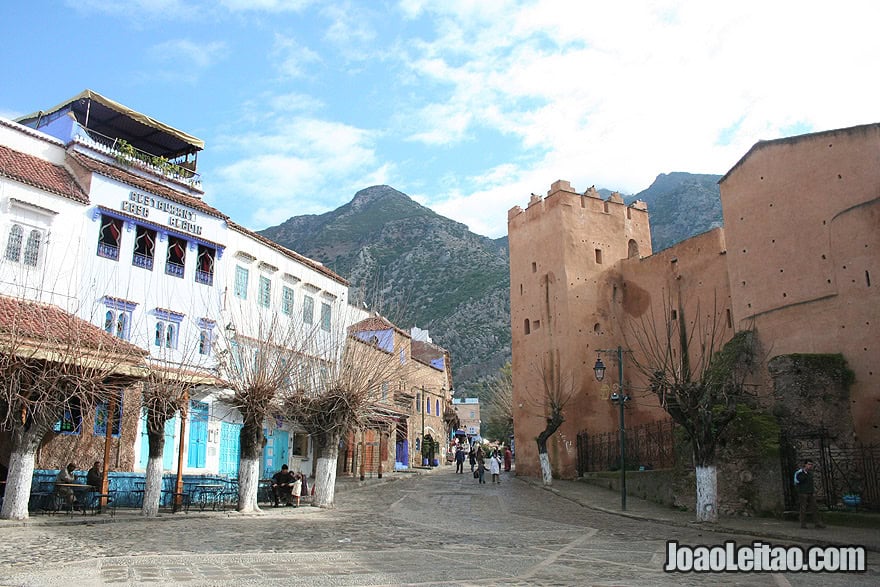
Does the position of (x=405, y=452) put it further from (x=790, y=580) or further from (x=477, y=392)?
(x=477, y=392)

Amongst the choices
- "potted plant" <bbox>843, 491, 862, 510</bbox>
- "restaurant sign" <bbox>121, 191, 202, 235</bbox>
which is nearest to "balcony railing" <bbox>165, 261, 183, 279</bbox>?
"restaurant sign" <bbox>121, 191, 202, 235</bbox>

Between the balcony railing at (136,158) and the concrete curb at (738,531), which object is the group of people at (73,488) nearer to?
the balcony railing at (136,158)

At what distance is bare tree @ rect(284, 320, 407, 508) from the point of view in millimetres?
19875

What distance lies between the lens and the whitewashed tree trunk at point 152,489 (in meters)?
16.0

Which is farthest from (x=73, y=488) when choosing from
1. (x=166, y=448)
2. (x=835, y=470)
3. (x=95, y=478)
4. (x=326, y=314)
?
(x=835, y=470)

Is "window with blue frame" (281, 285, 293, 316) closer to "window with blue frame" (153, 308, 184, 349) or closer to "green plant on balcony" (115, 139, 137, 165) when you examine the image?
"window with blue frame" (153, 308, 184, 349)

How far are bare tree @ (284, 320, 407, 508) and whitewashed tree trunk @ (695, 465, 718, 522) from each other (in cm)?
926

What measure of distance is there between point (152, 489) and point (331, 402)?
5.38 metres

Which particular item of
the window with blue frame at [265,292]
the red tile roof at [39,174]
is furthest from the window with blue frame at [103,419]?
the window with blue frame at [265,292]

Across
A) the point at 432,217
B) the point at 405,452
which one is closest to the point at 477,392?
the point at 432,217

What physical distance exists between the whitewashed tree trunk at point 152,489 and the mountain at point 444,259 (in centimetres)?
5273

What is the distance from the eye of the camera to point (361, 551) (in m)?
11.0

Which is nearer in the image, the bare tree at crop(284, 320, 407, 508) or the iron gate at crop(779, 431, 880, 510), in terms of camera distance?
the iron gate at crop(779, 431, 880, 510)

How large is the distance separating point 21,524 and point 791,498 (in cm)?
1652
